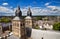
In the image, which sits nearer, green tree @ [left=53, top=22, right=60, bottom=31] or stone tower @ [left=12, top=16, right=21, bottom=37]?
stone tower @ [left=12, top=16, right=21, bottom=37]

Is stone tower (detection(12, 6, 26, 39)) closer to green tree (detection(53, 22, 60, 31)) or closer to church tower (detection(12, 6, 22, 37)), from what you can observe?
church tower (detection(12, 6, 22, 37))

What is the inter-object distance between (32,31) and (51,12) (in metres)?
0.99

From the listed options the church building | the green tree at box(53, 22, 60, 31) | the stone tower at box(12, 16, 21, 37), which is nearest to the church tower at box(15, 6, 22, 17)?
the church building

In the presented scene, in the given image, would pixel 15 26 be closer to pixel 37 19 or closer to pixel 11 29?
pixel 11 29

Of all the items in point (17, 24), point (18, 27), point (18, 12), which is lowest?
point (18, 27)

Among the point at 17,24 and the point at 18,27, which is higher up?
the point at 17,24

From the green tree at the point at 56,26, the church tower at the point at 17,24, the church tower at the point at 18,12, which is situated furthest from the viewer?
the green tree at the point at 56,26

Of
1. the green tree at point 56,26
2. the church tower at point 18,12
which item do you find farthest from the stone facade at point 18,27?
the green tree at point 56,26

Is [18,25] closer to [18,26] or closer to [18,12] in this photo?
[18,26]

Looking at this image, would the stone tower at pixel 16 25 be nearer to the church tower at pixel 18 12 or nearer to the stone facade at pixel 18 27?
the stone facade at pixel 18 27

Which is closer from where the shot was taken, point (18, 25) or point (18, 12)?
point (18, 12)

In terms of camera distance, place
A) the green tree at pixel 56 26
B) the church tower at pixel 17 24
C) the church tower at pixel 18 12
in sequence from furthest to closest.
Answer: the green tree at pixel 56 26 → the church tower at pixel 17 24 → the church tower at pixel 18 12

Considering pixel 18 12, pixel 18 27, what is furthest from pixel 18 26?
pixel 18 12

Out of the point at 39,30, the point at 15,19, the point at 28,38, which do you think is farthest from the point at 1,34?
the point at 39,30
